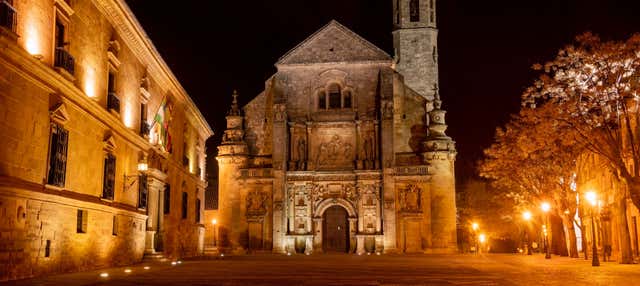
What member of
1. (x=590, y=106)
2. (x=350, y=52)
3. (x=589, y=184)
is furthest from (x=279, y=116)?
(x=590, y=106)

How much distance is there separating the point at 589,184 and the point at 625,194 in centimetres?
920

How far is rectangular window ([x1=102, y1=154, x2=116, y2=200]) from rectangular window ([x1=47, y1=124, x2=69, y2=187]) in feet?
12.4

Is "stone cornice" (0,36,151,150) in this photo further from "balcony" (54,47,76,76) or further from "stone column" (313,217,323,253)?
"stone column" (313,217,323,253)

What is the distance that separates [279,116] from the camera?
42906 millimetres

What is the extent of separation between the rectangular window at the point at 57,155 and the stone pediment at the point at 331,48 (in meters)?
28.1

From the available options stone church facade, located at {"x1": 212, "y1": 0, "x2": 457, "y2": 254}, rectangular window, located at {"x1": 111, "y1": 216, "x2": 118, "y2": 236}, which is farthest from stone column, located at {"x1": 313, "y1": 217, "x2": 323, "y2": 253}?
rectangular window, located at {"x1": 111, "y1": 216, "x2": 118, "y2": 236}

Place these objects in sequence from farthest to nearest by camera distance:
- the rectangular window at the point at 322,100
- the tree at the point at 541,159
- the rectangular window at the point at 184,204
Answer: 1. the rectangular window at the point at 322,100
2. the rectangular window at the point at 184,204
3. the tree at the point at 541,159

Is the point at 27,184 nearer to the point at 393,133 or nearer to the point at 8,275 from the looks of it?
the point at 8,275

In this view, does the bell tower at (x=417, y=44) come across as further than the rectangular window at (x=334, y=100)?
Yes

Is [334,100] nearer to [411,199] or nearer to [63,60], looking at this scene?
[411,199]

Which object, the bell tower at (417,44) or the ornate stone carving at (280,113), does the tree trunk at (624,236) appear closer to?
the ornate stone carving at (280,113)

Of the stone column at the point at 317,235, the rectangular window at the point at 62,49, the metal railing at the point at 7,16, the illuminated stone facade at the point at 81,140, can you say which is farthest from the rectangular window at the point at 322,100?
the metal railing at the point at 7,16

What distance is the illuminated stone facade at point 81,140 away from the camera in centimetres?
1435

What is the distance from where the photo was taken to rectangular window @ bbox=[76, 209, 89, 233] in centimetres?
1872
